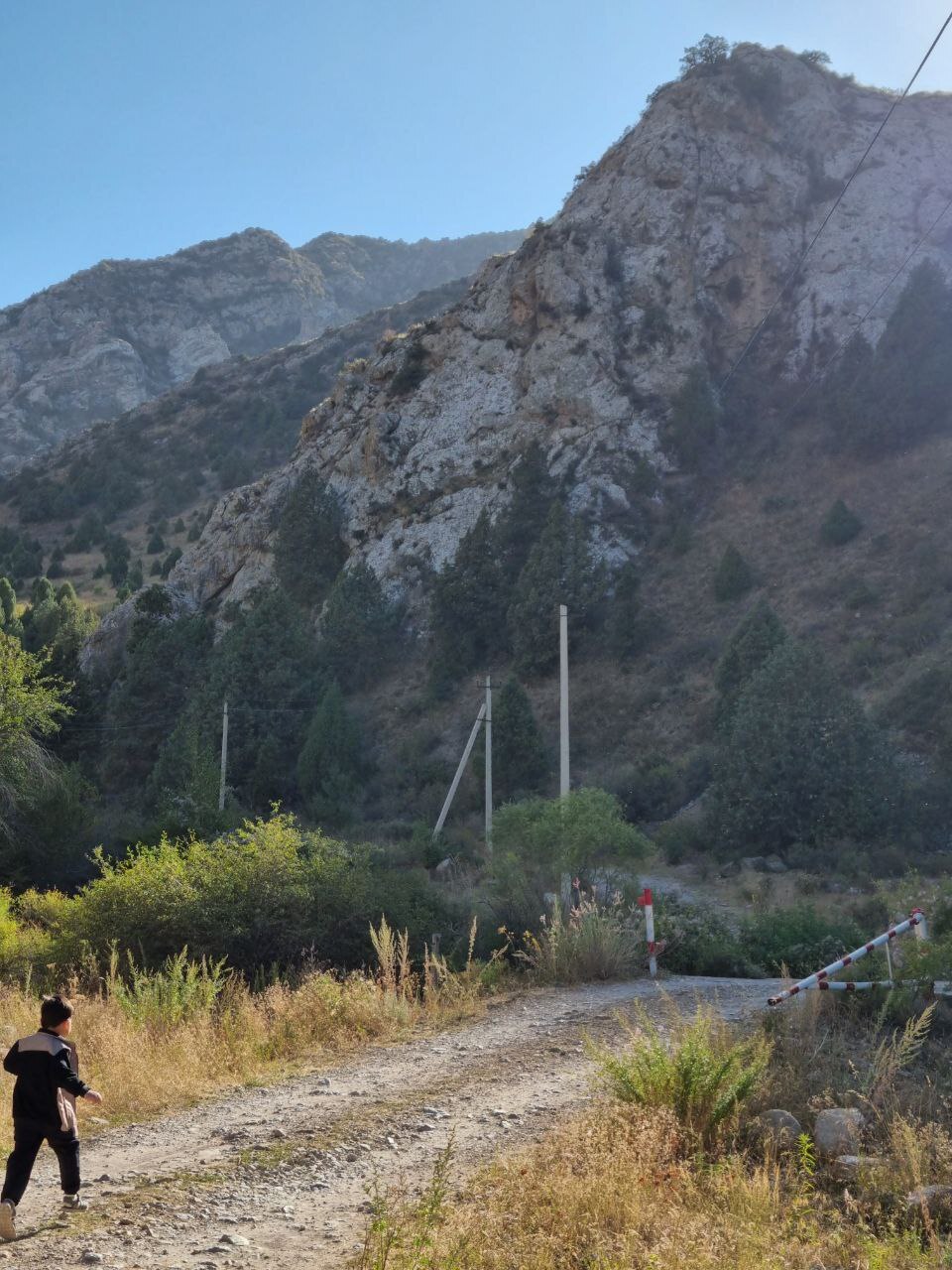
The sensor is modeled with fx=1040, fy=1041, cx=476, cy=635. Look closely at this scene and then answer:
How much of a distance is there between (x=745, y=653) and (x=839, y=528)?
36.6 ft

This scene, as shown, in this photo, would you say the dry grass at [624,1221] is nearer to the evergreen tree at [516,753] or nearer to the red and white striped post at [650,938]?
the red and white striped post at [650,938]

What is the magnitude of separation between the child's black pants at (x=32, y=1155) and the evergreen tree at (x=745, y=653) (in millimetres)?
27240

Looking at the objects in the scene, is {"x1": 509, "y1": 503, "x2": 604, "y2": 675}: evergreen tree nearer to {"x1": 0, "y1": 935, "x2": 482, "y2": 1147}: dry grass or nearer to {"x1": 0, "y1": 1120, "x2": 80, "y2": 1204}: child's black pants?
{"x1": 0, "y1": 935, "x2": 482, "y2": 1147}: dry grass

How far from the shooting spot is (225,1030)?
8.77 m

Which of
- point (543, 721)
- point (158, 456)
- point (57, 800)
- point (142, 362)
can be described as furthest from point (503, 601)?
point (142, 362)

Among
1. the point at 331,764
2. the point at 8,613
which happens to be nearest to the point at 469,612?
the point at 331,764

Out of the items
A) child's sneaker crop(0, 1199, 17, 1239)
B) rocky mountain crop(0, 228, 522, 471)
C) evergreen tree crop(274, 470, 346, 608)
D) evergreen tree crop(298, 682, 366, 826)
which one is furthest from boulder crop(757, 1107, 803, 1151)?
rocky mountain crop(0, 228, 522, 471)

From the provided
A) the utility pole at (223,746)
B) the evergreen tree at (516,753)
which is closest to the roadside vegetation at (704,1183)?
the evergreen tree at (516,753)

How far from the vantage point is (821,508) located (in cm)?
4284

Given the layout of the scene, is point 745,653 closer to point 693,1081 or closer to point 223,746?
point 223,746

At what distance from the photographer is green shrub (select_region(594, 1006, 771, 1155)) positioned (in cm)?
580

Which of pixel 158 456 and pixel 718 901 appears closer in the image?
pixel 718 901

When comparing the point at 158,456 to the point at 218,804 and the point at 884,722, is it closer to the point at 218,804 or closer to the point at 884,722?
the point at 218,804

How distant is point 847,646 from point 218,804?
67.4 ft
